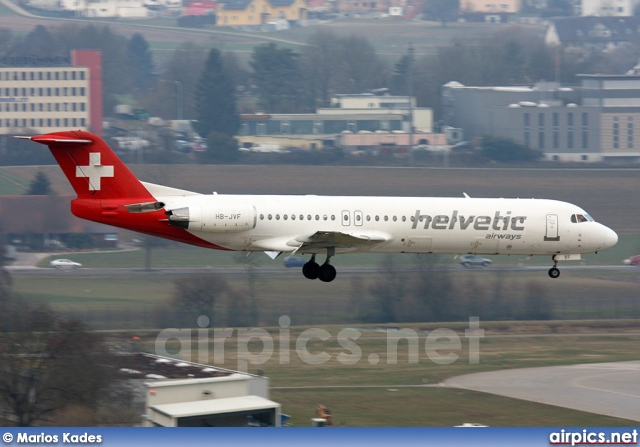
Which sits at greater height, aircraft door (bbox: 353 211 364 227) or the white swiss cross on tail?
the white swiss cross on tail

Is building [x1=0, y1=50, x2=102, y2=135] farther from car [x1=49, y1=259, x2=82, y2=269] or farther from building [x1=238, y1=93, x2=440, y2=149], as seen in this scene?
car [x1=49, y1=259, x2=82, y2=269]

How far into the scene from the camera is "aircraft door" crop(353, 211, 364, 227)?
4844 cm

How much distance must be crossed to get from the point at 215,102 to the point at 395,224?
14083 cm

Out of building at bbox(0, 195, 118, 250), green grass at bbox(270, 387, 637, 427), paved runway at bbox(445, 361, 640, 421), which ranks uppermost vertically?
building at bbox(0, 195, 118, 250)

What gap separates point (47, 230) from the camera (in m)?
117

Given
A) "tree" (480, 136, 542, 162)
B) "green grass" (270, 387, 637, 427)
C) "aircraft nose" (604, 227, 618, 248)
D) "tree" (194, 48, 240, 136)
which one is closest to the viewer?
"aircraft nose" (604, 227, 618, 248)

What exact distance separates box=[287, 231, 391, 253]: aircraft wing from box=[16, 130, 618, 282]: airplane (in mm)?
41

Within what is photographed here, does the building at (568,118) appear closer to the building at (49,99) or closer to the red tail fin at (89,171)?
the building at (49,99)

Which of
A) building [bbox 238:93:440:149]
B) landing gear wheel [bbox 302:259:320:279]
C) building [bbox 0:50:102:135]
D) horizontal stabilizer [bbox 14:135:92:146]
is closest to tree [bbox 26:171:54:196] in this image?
building [bbox 0:50:102:135]

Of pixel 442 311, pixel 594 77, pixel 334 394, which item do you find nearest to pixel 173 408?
pixel 334 394

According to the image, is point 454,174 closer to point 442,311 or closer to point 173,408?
point 442,311

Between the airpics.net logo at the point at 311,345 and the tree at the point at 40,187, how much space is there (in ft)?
156

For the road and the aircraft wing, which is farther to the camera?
the road

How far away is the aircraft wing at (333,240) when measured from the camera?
155 ft
